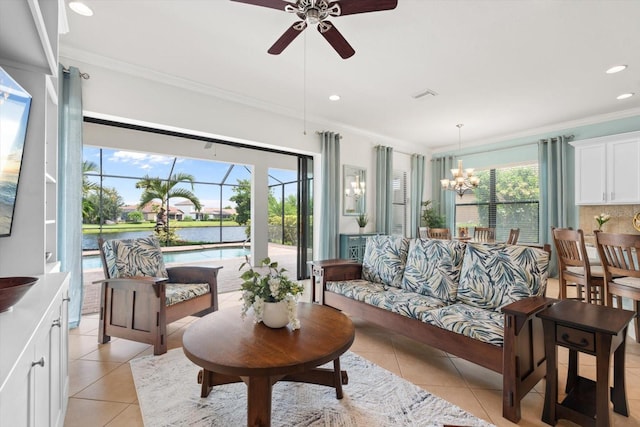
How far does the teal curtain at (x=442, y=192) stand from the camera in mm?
7117

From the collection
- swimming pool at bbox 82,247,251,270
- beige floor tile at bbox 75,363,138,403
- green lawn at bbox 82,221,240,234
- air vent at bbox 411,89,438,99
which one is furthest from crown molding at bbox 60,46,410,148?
green lawn at bbox 82,221,240,234

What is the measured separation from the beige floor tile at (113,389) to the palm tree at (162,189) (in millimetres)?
7449

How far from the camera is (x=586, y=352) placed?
1.60 metres

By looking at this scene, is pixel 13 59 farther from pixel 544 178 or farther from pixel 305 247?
pixel 544 178

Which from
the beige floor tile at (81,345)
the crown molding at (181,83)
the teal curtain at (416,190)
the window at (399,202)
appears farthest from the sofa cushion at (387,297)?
the teal curtain at (416,190)

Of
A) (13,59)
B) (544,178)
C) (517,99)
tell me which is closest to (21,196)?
(13,59)

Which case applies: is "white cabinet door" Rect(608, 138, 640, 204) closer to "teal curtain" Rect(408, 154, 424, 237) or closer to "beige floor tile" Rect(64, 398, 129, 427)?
"teal curtain" Rect(408, 154, 424, 237)

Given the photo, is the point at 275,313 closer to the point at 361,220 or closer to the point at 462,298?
the point at 462,298

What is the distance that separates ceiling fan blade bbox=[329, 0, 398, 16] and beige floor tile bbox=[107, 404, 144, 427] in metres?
2.77

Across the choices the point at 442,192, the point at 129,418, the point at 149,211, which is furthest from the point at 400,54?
the point at 149,211

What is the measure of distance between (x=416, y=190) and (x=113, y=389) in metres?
6.32

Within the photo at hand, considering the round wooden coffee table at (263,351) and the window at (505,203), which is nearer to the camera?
the round wooden coffee table at (263,351)

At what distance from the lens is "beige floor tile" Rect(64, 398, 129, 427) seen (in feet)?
5.61

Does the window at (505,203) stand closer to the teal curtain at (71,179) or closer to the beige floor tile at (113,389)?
the beige floor tile at (113,389)
